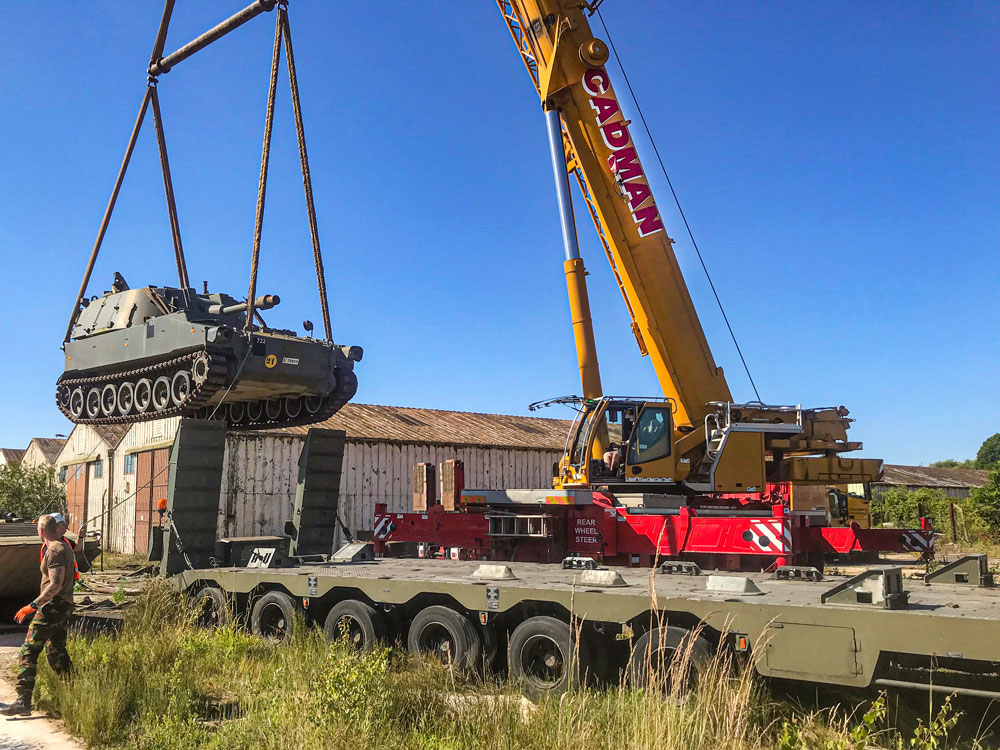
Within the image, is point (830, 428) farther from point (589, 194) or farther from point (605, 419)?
point (589, 194)

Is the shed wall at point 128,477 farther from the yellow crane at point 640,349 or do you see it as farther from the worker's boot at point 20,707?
the worker's boot at point 20,707

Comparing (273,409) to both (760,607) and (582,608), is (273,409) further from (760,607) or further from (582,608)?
(760,607)

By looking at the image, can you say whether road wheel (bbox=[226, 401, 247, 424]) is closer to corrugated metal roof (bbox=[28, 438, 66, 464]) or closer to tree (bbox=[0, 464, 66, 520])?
tree (bbox=[0, 464, 66, 520])

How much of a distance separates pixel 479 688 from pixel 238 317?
10.4m

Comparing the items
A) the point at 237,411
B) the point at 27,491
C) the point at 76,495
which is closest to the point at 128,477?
the point at 76,495

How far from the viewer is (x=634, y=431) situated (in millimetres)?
12062

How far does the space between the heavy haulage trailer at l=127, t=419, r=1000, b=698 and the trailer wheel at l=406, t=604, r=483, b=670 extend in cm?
1

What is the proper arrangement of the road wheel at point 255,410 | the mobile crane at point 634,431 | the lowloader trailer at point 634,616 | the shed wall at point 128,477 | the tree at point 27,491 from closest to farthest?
1. the lowloader trailer at point 634,616
2. the mobile crane at point 634,431
3. the road wheel at point 255,410
4. the shed wall at point 128,477
5. the tree at point 27,491

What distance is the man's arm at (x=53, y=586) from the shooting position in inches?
282

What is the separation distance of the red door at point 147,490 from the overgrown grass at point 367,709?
50.5 ft

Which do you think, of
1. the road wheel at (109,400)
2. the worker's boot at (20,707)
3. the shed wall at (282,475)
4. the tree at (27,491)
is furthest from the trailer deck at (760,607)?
the tree at (27,491)

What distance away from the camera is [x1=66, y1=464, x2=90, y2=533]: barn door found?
86.8 ft

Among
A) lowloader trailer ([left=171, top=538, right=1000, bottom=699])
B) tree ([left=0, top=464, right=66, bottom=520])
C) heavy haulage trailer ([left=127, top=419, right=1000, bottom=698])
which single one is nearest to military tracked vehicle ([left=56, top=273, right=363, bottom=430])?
heavy haulage trailer ([left=127, top=419, right=1000, bottom=698])

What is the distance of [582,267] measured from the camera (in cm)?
1366
